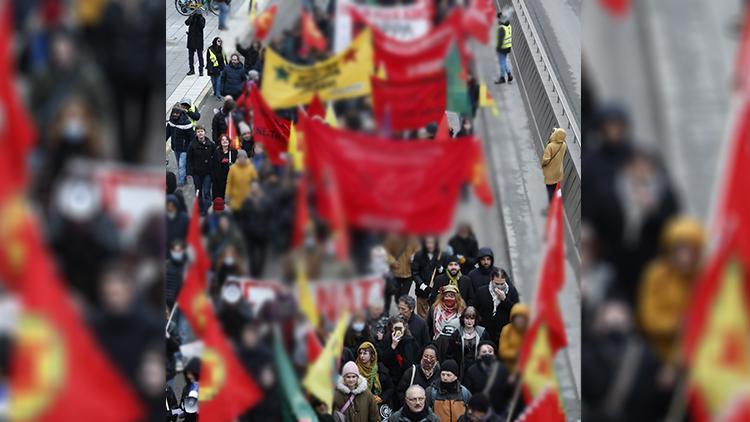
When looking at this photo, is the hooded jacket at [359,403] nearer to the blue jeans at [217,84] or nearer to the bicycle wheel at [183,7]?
the blue jeans at [217,84]

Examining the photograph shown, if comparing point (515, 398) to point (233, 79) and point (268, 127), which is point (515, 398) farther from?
point (233, 79)

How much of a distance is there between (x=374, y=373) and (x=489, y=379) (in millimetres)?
4151

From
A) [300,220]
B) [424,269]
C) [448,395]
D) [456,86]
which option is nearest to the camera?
[300,220]

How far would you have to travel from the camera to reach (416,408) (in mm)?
10781

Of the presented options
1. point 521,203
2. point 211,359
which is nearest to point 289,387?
point 211,359

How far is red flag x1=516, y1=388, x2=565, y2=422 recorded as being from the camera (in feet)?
22.9

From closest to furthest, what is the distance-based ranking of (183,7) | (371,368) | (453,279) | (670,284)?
(670,284) < (371,368) < (453,279) < (183,7)

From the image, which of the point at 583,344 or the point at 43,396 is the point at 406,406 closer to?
the point at 583,344

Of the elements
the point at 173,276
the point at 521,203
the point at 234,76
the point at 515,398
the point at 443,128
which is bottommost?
the point at 234,76

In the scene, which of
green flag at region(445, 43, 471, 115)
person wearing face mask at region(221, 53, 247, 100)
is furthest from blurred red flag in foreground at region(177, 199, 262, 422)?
person wearing face mask at region(221, 53, 247, 100)

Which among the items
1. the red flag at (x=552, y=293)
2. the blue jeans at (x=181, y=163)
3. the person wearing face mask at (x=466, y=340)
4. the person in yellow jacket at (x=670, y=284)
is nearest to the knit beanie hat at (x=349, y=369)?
the person wearing face mask at (x=466, y=340)

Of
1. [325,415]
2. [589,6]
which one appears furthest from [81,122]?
[325,415]

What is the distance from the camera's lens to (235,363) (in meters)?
6.70

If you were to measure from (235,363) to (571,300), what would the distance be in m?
1.70
